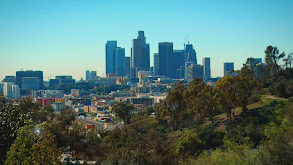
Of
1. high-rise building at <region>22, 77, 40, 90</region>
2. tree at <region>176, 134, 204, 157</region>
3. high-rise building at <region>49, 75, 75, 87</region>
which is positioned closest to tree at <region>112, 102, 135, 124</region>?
tree at <region>176, 134, 204, 157</region>

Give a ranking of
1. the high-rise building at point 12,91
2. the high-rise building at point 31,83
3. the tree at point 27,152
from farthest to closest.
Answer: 1. the high-rise building at point 31,83
2. the high-rise building at point 12,91
3. the tree at point 27,152

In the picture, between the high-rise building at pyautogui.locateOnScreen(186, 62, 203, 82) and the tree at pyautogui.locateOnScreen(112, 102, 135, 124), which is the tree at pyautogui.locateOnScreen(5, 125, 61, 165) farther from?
the high-rise building at pyautogui.locateOnScreen(186, 62, 203, 82)

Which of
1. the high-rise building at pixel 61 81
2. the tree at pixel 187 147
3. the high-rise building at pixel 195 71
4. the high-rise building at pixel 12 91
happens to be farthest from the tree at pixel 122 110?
the high-rise building at pixel 61 81

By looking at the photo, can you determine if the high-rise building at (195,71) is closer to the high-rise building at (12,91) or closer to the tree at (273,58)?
the high-rise building at (12,91)

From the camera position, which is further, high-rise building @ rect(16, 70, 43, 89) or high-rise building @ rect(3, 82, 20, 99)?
high-rise building @ rect(16, 70, 43, 89)

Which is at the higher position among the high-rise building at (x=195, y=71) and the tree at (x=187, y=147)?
the high-rise building at (x=195, y=71)

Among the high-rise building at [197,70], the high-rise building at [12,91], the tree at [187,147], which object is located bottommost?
the high-rise building at [12,91]

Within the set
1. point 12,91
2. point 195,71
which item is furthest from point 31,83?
point 195,71

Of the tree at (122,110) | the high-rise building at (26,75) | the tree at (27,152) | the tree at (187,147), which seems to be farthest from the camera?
the high-rise building at (26,75)

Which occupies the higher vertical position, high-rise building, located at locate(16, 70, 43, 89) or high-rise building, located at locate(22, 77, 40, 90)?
high-rise building, located at locate(16, 70, 43, 89)

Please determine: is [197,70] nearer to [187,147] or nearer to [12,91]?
[12,91]

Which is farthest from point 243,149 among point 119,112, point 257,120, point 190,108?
point 119,112
